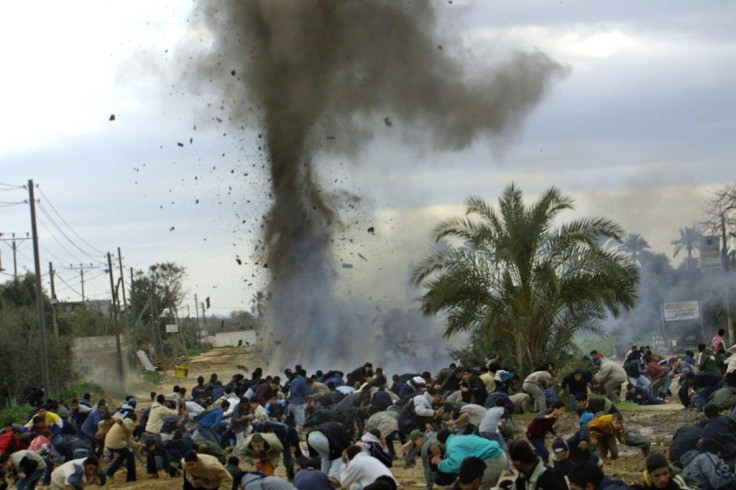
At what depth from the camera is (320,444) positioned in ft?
44.5

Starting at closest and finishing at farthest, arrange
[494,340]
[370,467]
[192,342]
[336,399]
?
[370,467]
[336,399]
[494,340]
[192,342]

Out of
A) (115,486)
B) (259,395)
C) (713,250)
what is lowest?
(115,486)

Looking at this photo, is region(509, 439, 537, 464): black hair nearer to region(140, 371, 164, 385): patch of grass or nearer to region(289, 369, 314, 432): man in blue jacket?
region(289, 369, 314, 432): man in blue jacket

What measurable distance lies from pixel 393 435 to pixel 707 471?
8.08 m

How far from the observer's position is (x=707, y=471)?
986cm

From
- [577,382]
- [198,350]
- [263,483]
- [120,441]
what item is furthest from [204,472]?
[198,350]

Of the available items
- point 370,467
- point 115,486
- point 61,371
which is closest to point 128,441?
point 115,486

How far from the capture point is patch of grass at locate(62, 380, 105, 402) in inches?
1757

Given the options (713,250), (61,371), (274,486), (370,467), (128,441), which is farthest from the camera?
(713,250)

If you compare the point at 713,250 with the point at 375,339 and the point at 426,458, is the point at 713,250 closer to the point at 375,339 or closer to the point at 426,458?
the point at 375,339

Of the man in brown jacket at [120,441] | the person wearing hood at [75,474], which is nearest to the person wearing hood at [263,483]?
the person wearing hood at [75,474]

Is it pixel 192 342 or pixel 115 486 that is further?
pixel 192 342

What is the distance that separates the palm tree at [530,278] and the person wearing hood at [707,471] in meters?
14.8

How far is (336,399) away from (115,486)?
434 centimetres
